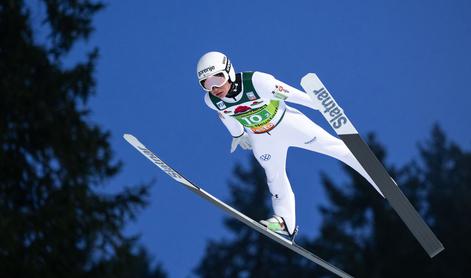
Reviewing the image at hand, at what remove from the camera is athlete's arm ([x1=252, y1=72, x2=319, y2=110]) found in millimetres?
5848

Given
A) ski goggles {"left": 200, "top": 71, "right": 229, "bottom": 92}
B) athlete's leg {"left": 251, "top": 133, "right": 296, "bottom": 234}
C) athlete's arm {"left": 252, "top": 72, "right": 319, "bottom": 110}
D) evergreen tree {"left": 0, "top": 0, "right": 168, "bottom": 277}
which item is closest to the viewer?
ski goggles {"left": 200, "top": 71, "right": 229, "bottom": 92}

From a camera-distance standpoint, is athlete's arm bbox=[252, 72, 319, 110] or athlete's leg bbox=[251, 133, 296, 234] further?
athlete's leg bbox=[251, 133, 296, 234]

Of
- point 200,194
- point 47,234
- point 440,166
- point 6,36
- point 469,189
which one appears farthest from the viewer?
point 440,166

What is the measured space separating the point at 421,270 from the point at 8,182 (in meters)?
13.0

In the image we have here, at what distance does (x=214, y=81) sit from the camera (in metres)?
5.71

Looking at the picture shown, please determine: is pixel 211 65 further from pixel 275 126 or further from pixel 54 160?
pixel 54 160

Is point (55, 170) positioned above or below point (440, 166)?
below

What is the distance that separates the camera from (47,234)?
1467 centimetres

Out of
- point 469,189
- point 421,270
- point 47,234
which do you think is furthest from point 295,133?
point 469,189

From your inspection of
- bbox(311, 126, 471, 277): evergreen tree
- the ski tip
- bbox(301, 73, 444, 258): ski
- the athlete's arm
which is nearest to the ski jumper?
the athlete's arm

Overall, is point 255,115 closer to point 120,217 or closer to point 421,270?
point 120,217

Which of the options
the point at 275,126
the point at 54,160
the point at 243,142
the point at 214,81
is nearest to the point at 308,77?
the point at 214,81

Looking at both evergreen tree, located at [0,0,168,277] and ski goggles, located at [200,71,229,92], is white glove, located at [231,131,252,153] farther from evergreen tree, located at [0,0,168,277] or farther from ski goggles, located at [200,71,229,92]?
evergreen tree, located at [0,0,168,277]

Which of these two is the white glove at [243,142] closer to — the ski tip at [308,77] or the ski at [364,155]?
the ski at [364,155]
